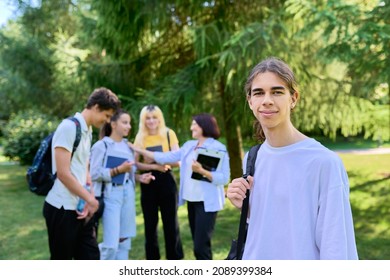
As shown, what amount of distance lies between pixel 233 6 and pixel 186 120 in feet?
8.10

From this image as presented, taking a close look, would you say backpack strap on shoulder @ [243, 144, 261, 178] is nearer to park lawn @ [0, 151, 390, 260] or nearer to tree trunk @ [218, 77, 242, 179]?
park lawn @ [0, 151, 390, 260]

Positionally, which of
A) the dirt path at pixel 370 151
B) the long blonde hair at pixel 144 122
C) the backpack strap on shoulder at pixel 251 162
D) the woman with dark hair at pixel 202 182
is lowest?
the dirt path at pixel 370 151

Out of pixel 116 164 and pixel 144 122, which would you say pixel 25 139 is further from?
pixel 116 164

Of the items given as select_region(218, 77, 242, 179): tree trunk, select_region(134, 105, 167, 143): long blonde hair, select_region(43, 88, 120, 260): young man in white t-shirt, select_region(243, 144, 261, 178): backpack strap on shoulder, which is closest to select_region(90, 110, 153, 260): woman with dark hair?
select_region(134, 105, 167, 143): long blonde hair

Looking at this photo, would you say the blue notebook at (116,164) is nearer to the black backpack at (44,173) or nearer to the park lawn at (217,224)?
the black backpack at (44,173)

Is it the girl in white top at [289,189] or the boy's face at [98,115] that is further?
the boy's face at [98,115]

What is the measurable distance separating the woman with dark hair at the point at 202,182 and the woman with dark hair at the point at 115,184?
0.79 feet

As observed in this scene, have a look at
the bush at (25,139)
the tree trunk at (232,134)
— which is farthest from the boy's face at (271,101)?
the bush at (25,139)

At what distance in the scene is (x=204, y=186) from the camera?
381 centimetres

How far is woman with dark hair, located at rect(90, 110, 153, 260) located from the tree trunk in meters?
4.38

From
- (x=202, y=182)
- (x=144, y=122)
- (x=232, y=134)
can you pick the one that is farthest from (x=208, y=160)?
(x=232, y=134)

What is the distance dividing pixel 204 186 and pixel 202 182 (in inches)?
1.7

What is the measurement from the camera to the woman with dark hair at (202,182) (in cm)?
379
